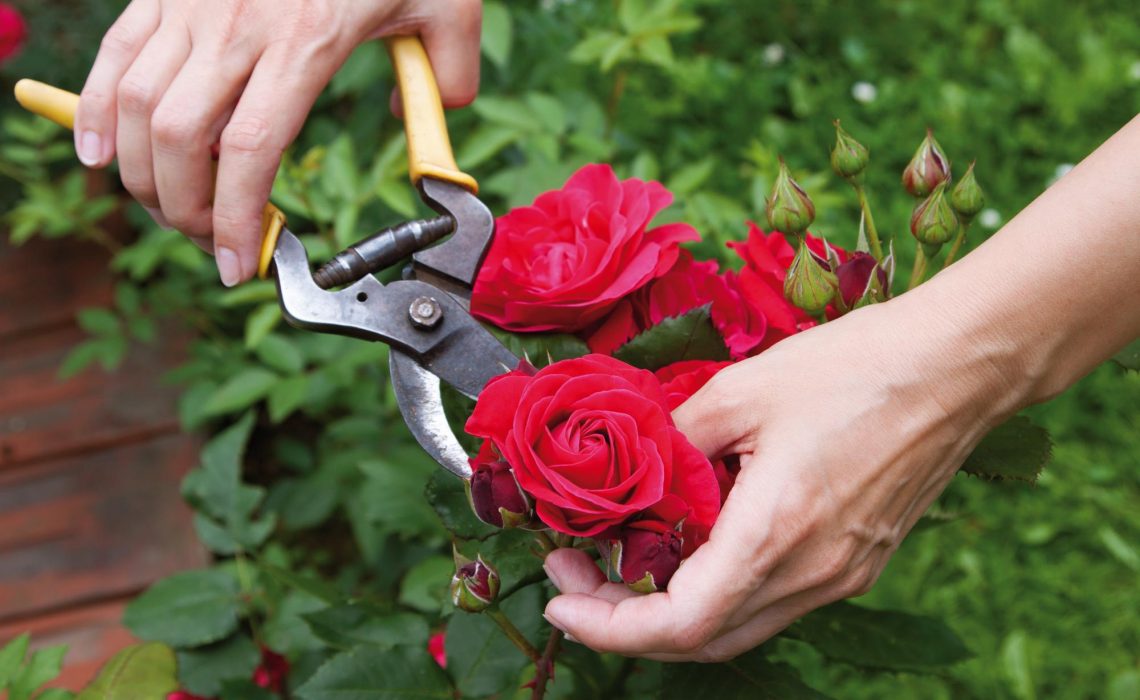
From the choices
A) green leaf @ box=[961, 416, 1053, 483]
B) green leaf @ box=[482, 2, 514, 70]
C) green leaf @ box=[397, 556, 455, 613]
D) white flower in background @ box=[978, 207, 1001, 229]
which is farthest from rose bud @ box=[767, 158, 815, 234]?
white flower in background @ box=[978, 207, 1001, 229]

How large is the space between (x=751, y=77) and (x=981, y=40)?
0.60 metres

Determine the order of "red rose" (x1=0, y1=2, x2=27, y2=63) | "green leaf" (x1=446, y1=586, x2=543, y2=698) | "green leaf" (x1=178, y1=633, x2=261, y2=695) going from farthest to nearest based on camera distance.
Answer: "red rose" (x1=0, y1=2, x2=27, y2=63) < "green leaf" (x1=178, y1=633, x2=261, y2=695) < "green leaf" (x1=446, y1=586, x2=543, y2=698)

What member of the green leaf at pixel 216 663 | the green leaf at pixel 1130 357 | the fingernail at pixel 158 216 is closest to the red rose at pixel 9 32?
the fingernail at pixel 158 216

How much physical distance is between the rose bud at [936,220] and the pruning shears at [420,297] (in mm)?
346

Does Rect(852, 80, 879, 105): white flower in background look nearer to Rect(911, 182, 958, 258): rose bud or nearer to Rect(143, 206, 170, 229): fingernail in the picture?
Rect(911, 182, 958, 258): rose bud

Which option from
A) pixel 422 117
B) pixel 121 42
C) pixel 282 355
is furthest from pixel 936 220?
pixel 282 355

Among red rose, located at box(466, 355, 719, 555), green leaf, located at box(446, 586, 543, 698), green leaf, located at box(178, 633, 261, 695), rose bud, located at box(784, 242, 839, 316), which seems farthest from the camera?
green leaf, located at box(178, 633, 261, 695)

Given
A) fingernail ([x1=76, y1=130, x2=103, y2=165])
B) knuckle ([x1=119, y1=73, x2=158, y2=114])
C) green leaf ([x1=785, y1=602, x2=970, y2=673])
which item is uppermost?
knuckle ([x1=119, y1=73, x2=158, y2=114])

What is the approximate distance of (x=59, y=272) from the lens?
2.28 metres

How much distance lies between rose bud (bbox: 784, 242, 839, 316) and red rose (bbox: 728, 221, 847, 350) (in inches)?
1.6

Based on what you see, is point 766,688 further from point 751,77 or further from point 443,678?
point 751,77

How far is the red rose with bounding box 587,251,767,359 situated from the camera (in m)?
0.83

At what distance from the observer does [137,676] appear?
3.42 feet

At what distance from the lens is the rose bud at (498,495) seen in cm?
68
